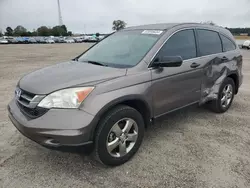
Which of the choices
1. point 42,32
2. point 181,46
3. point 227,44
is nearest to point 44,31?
point 42,32

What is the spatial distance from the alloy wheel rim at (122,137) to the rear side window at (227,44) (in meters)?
2.67

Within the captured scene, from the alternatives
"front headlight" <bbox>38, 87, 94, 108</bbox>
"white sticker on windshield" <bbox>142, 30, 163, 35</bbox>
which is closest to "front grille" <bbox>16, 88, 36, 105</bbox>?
"front headlight" <bbox>38, 87, 94, 108</bbox>

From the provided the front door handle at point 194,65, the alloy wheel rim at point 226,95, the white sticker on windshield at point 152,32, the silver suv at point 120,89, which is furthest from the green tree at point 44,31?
the front door handle at point 194,65

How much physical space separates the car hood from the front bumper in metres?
0.30

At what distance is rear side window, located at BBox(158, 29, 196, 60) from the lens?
3.43 m

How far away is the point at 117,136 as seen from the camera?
Answer: 2.85 m

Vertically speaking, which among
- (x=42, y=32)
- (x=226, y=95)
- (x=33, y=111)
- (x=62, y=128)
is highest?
(x=42, y=32)

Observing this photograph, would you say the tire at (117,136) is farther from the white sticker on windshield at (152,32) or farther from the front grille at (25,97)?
the white sticker on windshield at (152,32)

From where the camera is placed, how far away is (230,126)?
4.14 meters

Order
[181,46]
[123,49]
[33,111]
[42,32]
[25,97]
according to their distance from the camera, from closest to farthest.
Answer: [33,111] → [25,97] → [123,49] → [181,46] → [42,32]

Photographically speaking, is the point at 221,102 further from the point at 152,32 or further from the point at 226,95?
the point at 152,32

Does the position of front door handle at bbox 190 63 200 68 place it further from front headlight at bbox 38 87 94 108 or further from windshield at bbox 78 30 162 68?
front headlight at bbox 38 87 94 108

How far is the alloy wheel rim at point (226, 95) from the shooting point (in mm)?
4639

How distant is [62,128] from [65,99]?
12.1 inches
